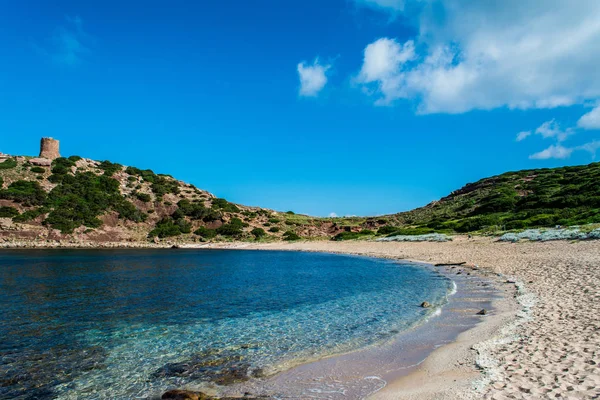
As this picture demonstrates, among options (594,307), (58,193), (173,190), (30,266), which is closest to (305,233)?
(173,190)

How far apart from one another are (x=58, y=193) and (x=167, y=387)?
82.8 metres

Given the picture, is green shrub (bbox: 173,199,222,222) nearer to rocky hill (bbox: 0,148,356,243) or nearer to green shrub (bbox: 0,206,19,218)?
rocky hill (bbox: 0,148,356,243)

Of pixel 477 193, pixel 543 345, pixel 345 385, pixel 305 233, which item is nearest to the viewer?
pixel 345 385

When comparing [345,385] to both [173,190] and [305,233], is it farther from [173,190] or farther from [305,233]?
[173,190]

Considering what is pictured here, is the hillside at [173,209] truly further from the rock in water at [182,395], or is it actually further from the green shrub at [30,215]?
the rock in water at [182,395]

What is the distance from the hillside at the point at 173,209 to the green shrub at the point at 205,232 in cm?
24

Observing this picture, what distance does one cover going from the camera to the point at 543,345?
9570 millimetres

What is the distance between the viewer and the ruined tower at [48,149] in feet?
309

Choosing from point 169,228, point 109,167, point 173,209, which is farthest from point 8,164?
point 169,228

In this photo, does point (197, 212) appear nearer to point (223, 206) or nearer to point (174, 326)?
point (223, 206)

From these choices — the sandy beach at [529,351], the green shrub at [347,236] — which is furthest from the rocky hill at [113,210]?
the sandy beach at [529,351]

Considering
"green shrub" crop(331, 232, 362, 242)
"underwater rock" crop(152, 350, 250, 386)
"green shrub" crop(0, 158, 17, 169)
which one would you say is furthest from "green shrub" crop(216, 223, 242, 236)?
"underwater rock" crop(152, 350, 250, 386)

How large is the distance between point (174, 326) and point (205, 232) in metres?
70.0

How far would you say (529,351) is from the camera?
928cm
